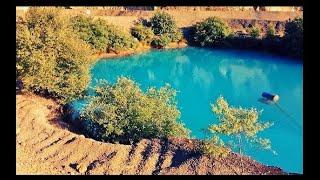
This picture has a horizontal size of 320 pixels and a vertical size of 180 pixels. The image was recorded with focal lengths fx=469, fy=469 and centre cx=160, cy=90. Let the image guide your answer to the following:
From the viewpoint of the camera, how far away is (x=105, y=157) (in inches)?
599

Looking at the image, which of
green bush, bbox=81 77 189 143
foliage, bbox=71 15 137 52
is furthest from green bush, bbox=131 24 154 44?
green bush, bbox=81 77 189 143

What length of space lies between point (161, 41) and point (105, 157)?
3125cm

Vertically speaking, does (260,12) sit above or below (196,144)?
above

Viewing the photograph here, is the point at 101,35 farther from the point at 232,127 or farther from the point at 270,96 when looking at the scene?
the point at 232,127

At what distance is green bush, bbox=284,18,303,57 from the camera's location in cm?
4162

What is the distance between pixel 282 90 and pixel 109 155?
18.2m

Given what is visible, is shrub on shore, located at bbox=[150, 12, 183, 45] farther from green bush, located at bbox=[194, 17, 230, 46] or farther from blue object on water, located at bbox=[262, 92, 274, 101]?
blue object on water, located at bbox=[262, 92, 274, 101]

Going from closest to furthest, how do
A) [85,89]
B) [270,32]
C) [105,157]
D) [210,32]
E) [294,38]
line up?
1. [105,157]
2. [85,89]
3. [294,38]
4. [270,32]
5. [210,32]

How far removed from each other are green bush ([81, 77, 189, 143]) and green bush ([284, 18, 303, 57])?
26491 mm

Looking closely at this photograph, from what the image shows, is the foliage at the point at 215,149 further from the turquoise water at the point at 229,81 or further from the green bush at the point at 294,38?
the green bush at the point at 294,38

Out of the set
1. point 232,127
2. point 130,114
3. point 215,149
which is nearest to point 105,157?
point 130,114
